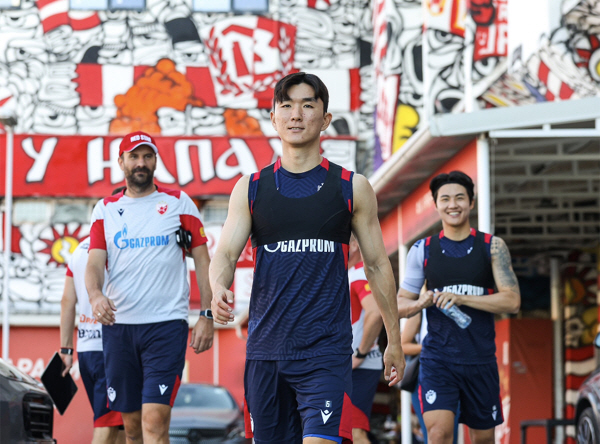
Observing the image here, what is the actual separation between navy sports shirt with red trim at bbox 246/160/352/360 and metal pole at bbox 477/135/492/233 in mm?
5098

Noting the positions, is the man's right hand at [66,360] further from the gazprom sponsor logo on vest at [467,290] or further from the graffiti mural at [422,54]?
the graffiti mural at [422,54]

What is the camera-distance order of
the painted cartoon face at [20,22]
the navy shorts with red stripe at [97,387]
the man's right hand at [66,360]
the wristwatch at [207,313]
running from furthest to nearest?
the painted cartoon face at [20,22] → the man's right hand at [66,360] → the navy shorts with red stripe at [97,387] → the wristwatch at [207,313]

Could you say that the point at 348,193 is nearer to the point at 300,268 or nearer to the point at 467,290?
the point at 300,268

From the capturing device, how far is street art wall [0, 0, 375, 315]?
101 feet

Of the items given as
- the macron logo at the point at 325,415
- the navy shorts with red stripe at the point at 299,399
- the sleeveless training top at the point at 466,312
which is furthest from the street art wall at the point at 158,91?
the macron logo at the point at 325,415

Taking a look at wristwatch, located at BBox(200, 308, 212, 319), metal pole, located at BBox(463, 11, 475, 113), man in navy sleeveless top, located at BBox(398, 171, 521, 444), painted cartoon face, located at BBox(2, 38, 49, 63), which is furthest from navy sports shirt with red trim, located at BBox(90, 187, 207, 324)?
painted cartoon face, located at BBox(2, 38, 49, 63)

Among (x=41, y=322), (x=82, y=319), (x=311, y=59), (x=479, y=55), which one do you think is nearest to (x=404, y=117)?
(x=479, y=55)

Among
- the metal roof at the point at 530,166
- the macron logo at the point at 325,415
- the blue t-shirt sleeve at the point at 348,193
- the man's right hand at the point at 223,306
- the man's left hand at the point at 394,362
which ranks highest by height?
the metal roof at the point at 530,166

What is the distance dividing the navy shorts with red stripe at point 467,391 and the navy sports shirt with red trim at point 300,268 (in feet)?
8.21

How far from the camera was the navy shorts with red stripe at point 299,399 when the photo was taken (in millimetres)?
4852

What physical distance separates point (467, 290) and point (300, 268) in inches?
107

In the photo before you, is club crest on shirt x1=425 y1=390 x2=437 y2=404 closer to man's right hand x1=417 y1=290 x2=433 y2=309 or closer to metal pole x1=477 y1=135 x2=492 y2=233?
man's right hand x1=417 y1=290 x2=433 y2=309

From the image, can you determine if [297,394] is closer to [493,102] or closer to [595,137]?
[595,137]

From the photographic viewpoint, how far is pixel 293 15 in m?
31.6
